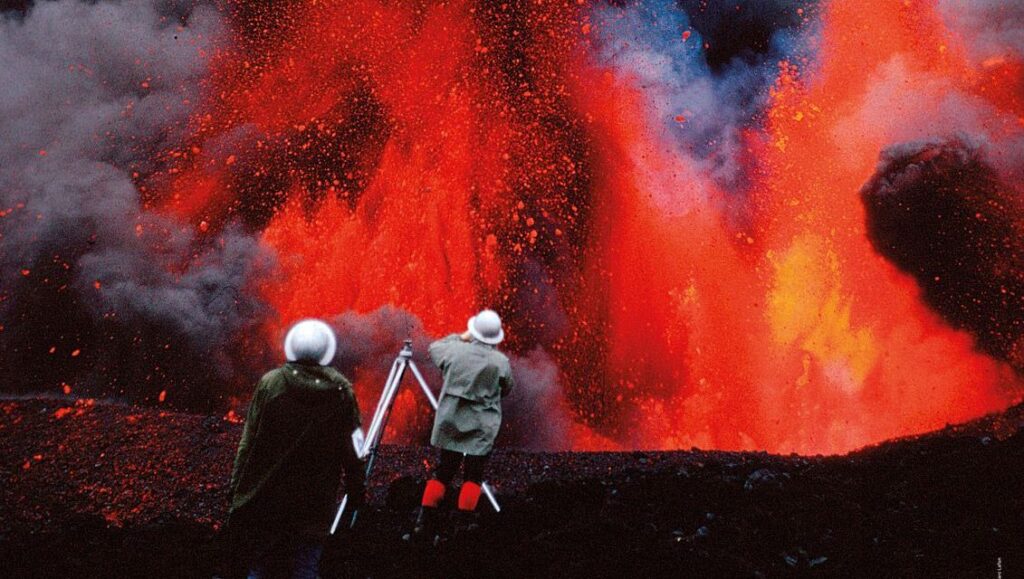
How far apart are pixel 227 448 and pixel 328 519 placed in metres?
5.73

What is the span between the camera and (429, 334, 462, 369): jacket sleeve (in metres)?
4.89

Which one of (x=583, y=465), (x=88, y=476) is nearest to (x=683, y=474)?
(x=583, y=465)

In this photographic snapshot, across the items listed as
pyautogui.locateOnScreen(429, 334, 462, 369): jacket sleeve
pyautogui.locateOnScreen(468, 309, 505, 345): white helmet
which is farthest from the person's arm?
pyautogui.locateOnScreen(429, 334, 462, 369): jacket sleeve

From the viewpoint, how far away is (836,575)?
14.8 feet

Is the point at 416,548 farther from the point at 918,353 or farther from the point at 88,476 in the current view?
the point at 918,353

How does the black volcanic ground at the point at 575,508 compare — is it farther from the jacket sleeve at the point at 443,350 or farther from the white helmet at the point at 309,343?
the white helmet at the point at 309,343

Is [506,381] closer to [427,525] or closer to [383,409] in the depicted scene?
[383,409]

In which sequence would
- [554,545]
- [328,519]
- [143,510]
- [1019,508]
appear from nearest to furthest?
[328,519] → [554,545] → [1019,508] → [143,510]

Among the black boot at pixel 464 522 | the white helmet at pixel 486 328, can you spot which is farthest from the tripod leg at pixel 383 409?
the black boot at pixel 464 522

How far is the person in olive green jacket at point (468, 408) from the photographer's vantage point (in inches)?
189

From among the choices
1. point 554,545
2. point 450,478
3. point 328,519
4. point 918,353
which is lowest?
point 328,519

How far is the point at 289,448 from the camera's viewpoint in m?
2.90

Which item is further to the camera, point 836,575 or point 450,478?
point 450,478

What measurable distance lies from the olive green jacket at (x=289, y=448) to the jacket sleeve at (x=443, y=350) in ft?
6.23
